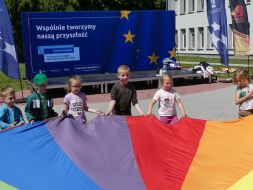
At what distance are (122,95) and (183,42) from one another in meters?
37.4

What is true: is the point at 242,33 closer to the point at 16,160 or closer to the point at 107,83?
the point at 107,83

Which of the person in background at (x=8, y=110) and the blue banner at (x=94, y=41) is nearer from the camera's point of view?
the person in background at (x=8, y=110)

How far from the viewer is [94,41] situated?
15648 mm

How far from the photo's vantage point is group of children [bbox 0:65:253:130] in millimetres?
5832

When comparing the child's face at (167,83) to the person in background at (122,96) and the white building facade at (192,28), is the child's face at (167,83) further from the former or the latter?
the white building facade at (192,28)

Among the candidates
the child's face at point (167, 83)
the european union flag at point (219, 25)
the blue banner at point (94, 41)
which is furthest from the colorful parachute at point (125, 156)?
the european union flag at point (219, 25)

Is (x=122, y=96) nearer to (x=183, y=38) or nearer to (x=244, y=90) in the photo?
(x=244, y=90)

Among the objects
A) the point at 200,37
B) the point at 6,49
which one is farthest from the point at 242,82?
the point at 200,37

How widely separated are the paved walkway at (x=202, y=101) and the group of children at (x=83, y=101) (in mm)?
3428

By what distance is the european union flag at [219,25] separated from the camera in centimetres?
1680

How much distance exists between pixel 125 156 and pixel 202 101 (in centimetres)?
865

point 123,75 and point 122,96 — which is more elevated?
point 123,75

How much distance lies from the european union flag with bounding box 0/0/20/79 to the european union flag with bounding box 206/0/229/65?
8015mm

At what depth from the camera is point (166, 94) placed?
6805mm
